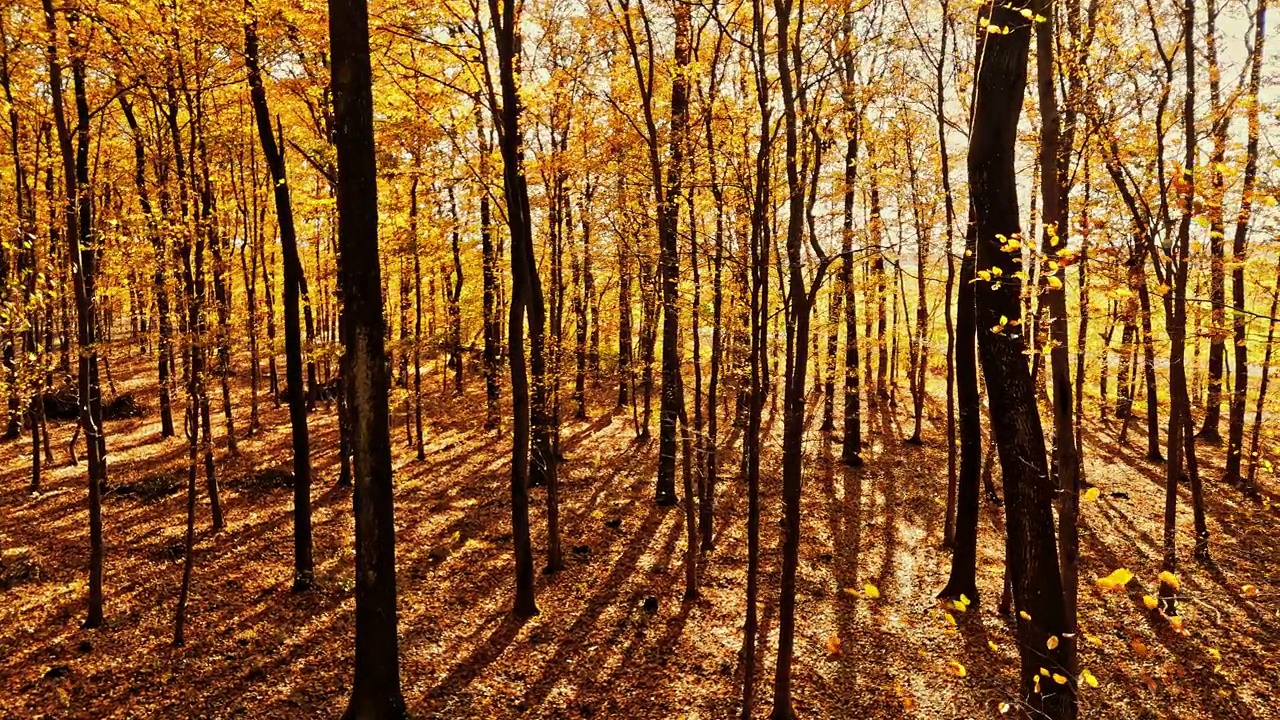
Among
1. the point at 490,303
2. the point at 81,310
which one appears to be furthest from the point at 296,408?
the point at 490,303

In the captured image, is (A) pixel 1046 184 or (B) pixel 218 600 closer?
(A) pixel 1046 184

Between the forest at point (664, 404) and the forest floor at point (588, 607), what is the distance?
0.08m

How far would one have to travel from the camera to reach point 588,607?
11797 millimetres

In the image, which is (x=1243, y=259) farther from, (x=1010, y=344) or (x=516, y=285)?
(x=516, y=285)

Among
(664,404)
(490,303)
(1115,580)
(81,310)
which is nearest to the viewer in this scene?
(1115,580)

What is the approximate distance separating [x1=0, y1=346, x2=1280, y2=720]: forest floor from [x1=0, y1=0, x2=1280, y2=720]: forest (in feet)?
0.25

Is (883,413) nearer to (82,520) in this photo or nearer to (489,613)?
(489,613)

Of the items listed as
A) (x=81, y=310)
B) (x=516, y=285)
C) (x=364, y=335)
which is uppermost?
(x=516, y=285)

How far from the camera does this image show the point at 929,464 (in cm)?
2058

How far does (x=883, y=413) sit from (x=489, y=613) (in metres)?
19.8

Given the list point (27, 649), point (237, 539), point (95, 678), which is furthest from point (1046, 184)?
point (237, 539)

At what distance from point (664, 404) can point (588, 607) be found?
553 centimetres

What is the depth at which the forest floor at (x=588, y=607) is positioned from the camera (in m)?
9.09

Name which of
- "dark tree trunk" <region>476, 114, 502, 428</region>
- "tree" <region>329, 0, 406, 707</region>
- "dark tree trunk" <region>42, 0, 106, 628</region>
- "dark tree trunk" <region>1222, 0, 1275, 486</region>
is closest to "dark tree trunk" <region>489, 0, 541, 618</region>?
"tree" <region>329, 0, 406, 707</region>
